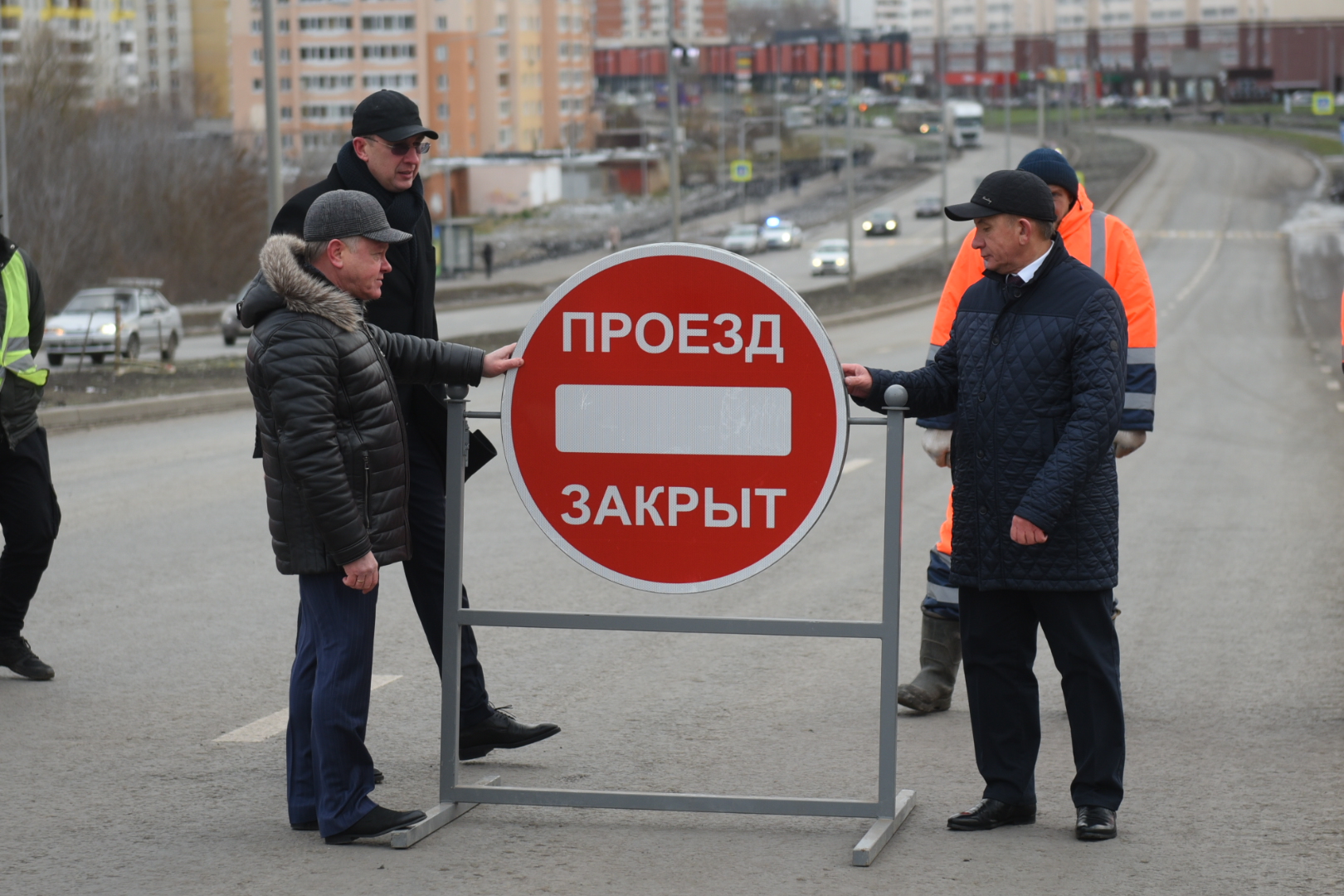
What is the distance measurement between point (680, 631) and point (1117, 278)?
2.28 meters

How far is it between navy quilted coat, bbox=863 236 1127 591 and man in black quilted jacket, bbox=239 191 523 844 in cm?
141

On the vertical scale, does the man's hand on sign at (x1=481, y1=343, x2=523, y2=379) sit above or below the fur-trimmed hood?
below

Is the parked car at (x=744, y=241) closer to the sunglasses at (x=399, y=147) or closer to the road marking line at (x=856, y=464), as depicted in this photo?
the road marking line at (x=856, y=464)

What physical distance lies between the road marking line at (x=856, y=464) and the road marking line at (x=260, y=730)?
8.18 m

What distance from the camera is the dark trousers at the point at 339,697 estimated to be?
476 cm

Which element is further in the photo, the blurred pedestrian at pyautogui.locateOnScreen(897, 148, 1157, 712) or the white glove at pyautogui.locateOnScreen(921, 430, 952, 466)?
the blurred pedestrian at pyautogui.locateOnScreen(897, 148, 1157, 712)

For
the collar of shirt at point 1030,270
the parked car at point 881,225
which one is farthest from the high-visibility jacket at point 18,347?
the parked car at point 881,225

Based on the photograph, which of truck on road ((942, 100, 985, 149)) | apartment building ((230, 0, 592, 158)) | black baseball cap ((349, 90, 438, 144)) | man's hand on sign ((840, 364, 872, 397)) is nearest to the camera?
man's hand on sign ((840, 364, 872, 397))

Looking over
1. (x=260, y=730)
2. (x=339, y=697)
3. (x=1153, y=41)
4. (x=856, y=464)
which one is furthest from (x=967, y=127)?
(x=339, y=697)

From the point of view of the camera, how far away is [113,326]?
1224 inches

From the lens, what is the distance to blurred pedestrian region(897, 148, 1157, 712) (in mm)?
5766

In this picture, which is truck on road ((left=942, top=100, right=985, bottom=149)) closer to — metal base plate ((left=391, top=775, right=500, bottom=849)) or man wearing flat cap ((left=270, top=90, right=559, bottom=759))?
man wearing flat cap ((left=270, top=90, right=559, bottom=759))

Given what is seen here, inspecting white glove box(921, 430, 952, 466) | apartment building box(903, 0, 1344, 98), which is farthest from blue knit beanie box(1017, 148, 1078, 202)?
apartment building box(903, 0, 1344, 98)

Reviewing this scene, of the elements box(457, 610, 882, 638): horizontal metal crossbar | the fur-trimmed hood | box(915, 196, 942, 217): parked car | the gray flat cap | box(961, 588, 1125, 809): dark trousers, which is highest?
the gray flat cap
